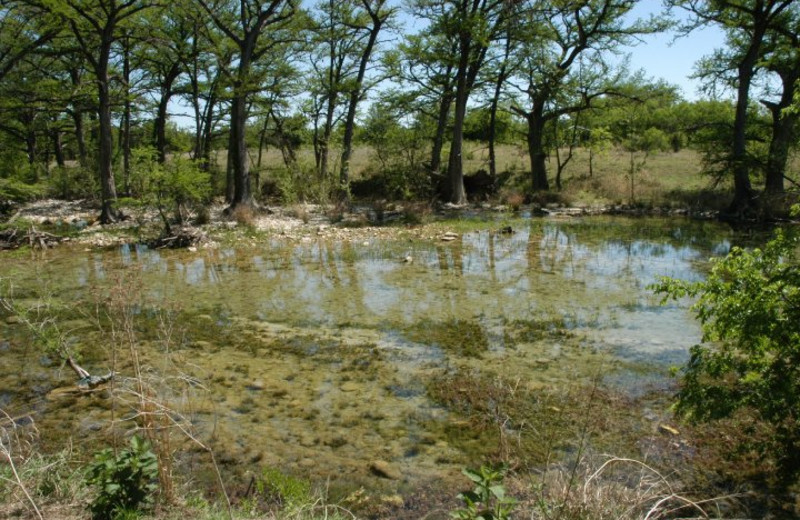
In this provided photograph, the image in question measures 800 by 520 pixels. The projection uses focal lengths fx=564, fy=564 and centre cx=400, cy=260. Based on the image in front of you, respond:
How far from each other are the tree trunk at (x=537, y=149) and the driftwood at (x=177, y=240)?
647 inches

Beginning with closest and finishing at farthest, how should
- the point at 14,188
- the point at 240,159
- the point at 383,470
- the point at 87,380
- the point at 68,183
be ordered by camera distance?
the point at 383,470 → the point at 87,380 → the point at 14,188 → the point at 240,159 → the point at 68,183

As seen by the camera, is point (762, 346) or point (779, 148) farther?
point (779, 148)

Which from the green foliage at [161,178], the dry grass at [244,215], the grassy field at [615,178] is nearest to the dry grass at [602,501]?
the green foliage at [161,178]

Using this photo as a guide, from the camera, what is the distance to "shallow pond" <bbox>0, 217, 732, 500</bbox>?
5.07 metres

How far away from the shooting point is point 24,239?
1457 centimetres

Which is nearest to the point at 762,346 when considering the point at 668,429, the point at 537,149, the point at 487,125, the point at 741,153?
the point at 668,429

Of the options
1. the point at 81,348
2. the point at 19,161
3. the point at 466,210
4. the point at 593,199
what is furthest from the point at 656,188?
the point at 19,161

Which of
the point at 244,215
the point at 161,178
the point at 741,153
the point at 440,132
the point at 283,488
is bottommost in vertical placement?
the point at 283,488

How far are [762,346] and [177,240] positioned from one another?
1386 cm

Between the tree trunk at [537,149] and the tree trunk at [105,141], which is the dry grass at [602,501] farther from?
the tree trunk at [537,149]

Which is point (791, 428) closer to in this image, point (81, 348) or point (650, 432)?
point (650, 432)

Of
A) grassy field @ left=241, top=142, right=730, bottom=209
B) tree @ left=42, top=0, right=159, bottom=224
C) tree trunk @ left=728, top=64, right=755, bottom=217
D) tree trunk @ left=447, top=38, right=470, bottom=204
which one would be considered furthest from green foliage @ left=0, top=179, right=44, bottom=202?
tree trunk @ left=728, top=64, right=755, bottom=217

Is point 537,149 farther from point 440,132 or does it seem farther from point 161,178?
point 161,178

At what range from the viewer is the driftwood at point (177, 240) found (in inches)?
582
